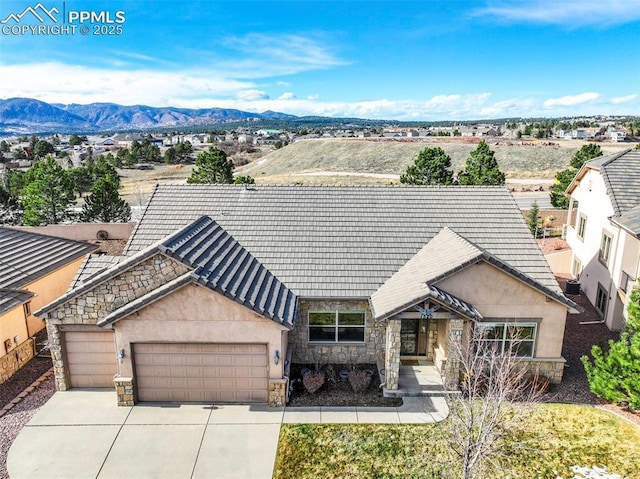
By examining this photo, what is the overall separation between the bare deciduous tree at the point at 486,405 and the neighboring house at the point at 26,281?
45.8 feet

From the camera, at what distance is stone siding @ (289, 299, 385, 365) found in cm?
1520

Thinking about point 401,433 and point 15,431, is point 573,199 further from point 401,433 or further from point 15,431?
point 15,431

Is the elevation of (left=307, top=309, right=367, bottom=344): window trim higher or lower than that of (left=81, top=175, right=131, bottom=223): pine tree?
lower

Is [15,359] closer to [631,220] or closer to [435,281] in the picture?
[435,281]

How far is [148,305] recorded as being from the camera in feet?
40.6

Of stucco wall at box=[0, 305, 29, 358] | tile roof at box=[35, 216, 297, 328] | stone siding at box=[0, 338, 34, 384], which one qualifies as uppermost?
tile roof at box=[35, 216, 297, 328]

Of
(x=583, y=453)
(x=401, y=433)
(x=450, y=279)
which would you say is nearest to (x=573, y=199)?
(x=450, y=279)

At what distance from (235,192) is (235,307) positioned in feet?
23.9

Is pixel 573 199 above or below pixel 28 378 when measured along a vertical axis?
above

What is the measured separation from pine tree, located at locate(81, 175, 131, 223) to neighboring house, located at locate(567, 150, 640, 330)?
2920cm

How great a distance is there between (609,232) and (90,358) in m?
20.5

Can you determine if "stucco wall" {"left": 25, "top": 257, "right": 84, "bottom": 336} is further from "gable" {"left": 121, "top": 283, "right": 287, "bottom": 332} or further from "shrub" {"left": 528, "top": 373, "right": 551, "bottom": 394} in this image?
"shrub" {"left": 528, "top": 373, "right": 551, "bottom": 394}

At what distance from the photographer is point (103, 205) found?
31875 millimetres

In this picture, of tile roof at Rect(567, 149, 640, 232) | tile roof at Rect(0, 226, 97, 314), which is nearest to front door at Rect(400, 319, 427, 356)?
tile roof at Rect(567, 149, 640, 232)
